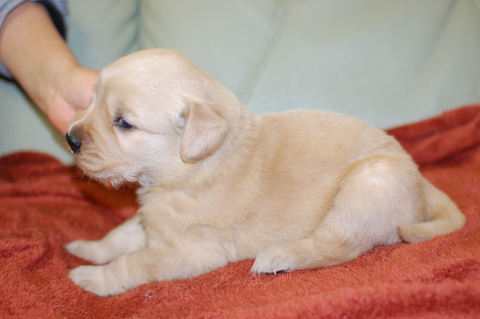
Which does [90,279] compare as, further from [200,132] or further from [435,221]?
[435,221]

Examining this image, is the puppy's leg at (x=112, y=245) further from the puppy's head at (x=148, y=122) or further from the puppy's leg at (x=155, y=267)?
the puppy's head at (x=148, y=122)

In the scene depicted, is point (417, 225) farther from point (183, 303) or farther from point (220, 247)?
point (183, 303)

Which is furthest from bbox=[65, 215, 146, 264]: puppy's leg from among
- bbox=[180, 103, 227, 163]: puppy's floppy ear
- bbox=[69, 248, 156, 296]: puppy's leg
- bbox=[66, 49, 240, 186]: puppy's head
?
bbox=[180, 103, 227, 163]: puppy's floppy ear

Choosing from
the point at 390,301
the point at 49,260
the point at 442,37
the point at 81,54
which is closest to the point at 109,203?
the point at 49,260

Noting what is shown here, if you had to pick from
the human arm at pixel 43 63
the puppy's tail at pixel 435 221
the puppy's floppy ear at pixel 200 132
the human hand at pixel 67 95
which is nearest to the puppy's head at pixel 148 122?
the puppy's floppy ear at pixel 200 132

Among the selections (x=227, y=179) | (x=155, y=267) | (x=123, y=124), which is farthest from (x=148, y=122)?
(x=155, y=267)

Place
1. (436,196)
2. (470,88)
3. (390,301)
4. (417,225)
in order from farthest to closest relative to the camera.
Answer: (470,88)
(436,196)
(417,225)
(390,301)
